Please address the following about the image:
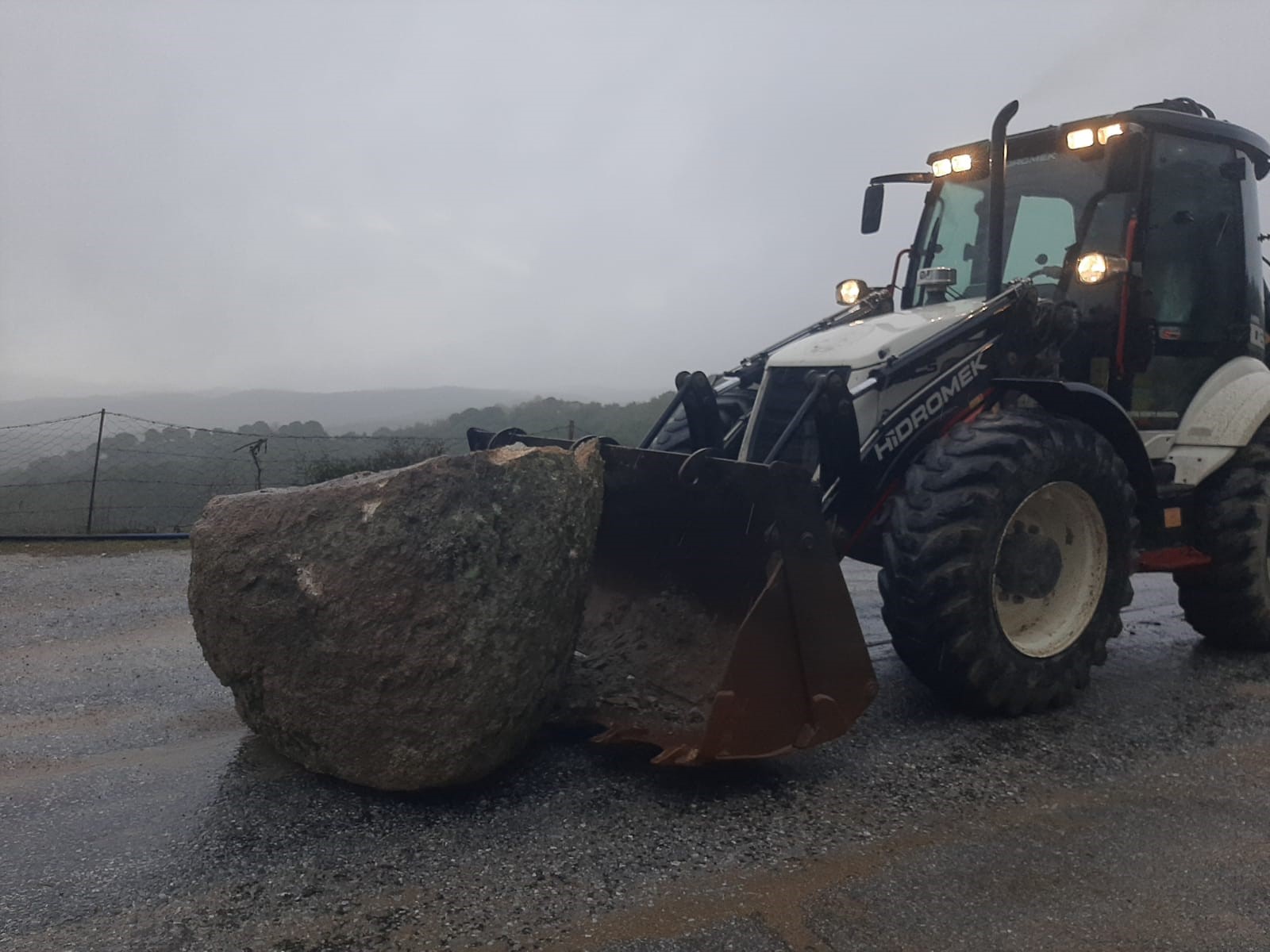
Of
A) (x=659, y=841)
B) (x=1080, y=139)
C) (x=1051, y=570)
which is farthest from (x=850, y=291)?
(x=659, y=841)

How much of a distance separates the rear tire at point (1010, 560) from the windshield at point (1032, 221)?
135cm

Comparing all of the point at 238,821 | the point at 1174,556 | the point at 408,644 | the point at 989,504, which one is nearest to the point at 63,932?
the point at 238,821

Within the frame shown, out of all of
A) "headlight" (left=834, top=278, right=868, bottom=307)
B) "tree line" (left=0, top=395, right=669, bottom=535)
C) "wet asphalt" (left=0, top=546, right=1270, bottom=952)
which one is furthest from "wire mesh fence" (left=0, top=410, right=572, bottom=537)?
"wet asphalt" (left=0, top=546, right=1270, bottom=952)

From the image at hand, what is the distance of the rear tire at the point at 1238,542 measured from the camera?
5.57 meters

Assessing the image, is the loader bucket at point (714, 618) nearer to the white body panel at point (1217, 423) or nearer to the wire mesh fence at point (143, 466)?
the white body panel at point (1217, 423)

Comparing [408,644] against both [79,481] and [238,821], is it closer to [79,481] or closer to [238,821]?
[238,821]

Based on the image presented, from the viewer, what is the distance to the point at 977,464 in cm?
416

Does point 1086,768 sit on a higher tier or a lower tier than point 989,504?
lower

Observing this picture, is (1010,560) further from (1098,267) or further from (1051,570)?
(1098,267)

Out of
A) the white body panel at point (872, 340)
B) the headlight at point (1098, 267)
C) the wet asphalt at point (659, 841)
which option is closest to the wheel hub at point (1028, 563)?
the wet asphalt at point (659, 841)

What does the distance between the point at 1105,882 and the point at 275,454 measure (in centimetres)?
1362

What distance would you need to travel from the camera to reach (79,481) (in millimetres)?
11805

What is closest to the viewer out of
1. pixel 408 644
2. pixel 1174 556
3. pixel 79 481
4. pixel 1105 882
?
pixel 1105 882

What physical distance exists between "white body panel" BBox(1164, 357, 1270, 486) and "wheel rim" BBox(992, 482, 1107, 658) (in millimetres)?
1240
